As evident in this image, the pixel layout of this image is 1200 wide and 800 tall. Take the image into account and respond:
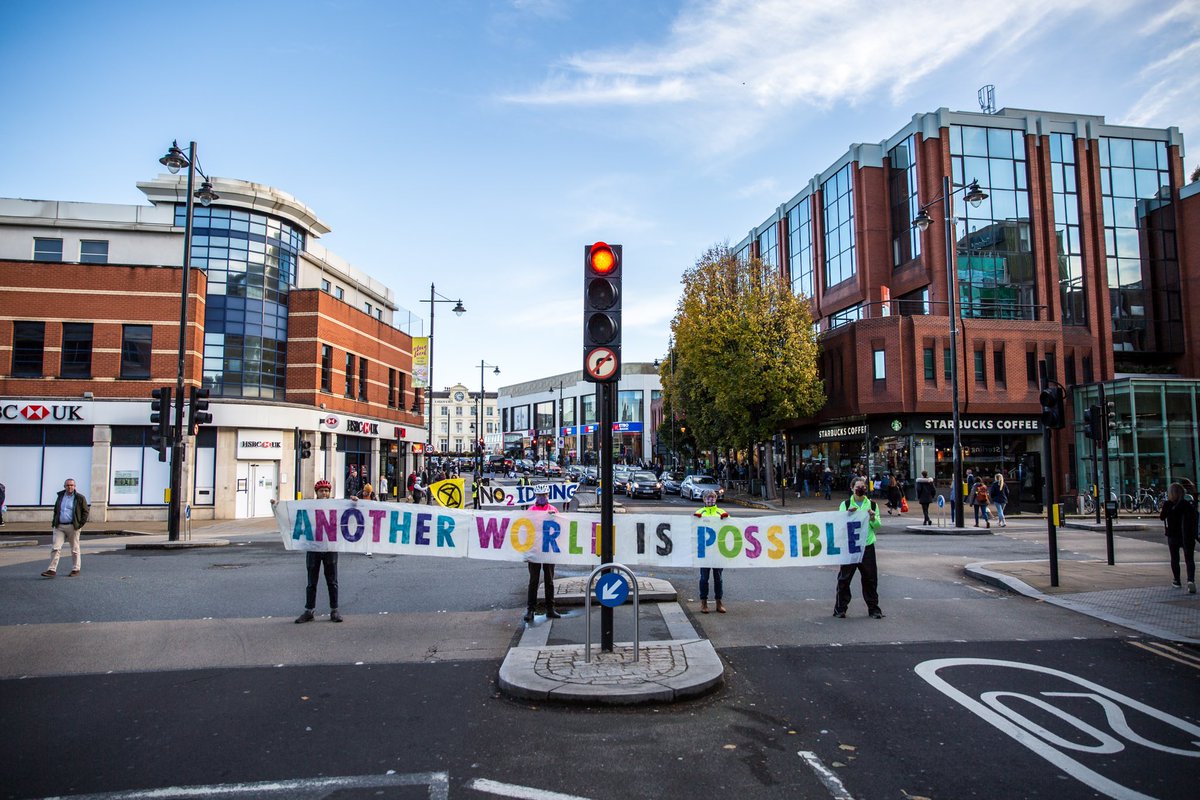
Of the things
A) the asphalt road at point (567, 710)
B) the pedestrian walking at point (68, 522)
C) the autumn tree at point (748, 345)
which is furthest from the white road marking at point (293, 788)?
the autumn tree at point (748, 345)

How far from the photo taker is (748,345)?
38188 millimetres

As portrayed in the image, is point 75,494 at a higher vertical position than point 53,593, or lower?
higher

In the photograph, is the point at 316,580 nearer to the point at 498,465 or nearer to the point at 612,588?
the point at 612,588

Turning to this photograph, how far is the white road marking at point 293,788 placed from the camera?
4719 mm

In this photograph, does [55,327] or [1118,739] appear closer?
[1118,739]

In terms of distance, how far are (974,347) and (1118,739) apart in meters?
36.7

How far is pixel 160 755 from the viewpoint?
541cm

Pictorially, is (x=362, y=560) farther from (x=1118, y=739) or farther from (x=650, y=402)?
(x=650, y=402)

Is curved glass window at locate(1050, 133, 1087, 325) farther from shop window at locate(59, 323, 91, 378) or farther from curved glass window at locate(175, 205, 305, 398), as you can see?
shop window at locate(59, 323, 91, 378)

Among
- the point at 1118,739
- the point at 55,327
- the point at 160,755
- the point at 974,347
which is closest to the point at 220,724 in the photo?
the point at 160,755

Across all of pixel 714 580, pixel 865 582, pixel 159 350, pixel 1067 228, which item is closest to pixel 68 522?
pixel 714 580

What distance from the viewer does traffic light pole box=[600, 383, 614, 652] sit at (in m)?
7.52

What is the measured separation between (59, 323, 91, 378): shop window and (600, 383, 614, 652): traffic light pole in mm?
28583

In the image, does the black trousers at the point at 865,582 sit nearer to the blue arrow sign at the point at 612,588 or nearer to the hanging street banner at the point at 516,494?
the blue arrow sign at the point at 612,588
